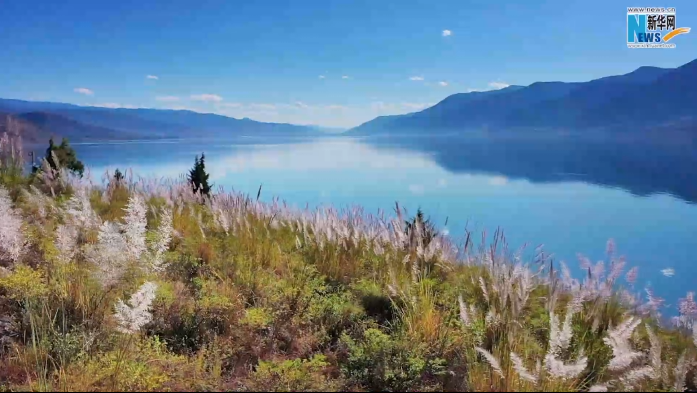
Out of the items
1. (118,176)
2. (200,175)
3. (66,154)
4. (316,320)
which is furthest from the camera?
(66,154)

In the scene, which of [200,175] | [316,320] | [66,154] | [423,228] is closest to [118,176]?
[200,175]

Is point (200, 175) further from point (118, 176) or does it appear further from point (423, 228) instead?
point (423, 228)

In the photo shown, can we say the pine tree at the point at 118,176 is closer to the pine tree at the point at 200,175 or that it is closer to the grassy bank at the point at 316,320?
the pine tree at the point at 200,175

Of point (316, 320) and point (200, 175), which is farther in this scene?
point (200, 175)

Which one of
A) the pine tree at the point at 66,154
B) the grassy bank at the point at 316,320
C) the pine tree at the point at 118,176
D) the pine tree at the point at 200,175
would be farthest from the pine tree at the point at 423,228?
the pine tree at the point at 66,154

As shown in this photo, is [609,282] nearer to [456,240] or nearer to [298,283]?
[456,240]

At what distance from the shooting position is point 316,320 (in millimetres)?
3752

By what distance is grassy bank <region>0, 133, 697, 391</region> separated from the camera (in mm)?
2734

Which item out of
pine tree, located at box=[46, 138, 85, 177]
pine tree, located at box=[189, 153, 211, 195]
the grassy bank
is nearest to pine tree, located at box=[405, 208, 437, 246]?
the grassy bank

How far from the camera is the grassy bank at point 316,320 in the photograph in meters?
2.73

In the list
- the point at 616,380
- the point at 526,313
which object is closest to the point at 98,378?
the point at 616,380

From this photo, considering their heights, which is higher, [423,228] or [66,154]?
[66,154]

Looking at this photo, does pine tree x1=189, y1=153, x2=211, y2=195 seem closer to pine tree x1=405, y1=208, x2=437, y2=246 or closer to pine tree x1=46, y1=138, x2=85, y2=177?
pine tree x1=46, y1=138, x2=85, y2=177

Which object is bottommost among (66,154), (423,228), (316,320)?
(316,320)
